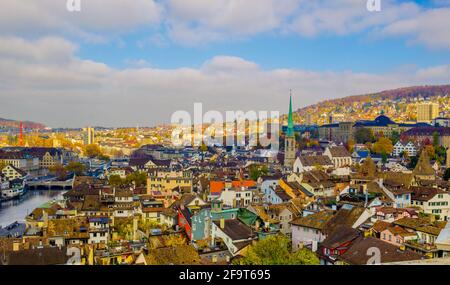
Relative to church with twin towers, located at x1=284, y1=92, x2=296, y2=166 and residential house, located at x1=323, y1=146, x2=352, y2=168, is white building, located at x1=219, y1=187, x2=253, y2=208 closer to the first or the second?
residential house, located at x1=323, y1=146, x2=352, y2=168

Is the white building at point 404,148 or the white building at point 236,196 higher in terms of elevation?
the white building at point 404,148

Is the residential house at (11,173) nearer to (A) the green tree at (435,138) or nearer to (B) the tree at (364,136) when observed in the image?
(B) the tree at (364,136)

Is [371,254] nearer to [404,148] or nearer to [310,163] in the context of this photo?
[310,163]

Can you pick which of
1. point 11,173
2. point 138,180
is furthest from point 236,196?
point 11,173

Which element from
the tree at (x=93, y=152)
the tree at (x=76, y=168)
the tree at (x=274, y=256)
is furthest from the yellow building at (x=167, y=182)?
the tree at (x=93, y=152)

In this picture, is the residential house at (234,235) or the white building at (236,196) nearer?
the residential house at (234,235)

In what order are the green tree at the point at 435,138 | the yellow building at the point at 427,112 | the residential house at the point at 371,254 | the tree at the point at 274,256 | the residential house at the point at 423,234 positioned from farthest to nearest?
the yellow building at the point at 427,112 → the green tree at the point at 435,138 → the residential house at the point at 423,234 → the residential house at the point at 371,254 → the tree at the point at 274,256
